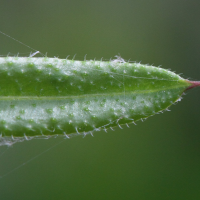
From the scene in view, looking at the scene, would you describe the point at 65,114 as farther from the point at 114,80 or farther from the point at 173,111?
the point at 173,111

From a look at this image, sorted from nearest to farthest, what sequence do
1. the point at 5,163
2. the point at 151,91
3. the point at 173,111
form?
the point at 151,91
the point at 5,163
the point at 173,111

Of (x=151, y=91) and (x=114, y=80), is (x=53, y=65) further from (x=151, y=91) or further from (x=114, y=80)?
(x=151, y=91)

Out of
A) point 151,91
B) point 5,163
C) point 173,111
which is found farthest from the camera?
point 173,111

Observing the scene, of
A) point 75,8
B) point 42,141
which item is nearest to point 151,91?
point 42,141

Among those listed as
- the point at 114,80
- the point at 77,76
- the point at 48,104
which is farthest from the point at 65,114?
the point at 114,80

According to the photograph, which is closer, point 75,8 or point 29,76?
point 29,76

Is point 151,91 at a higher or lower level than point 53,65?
lower

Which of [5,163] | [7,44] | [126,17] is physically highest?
[126,17]
